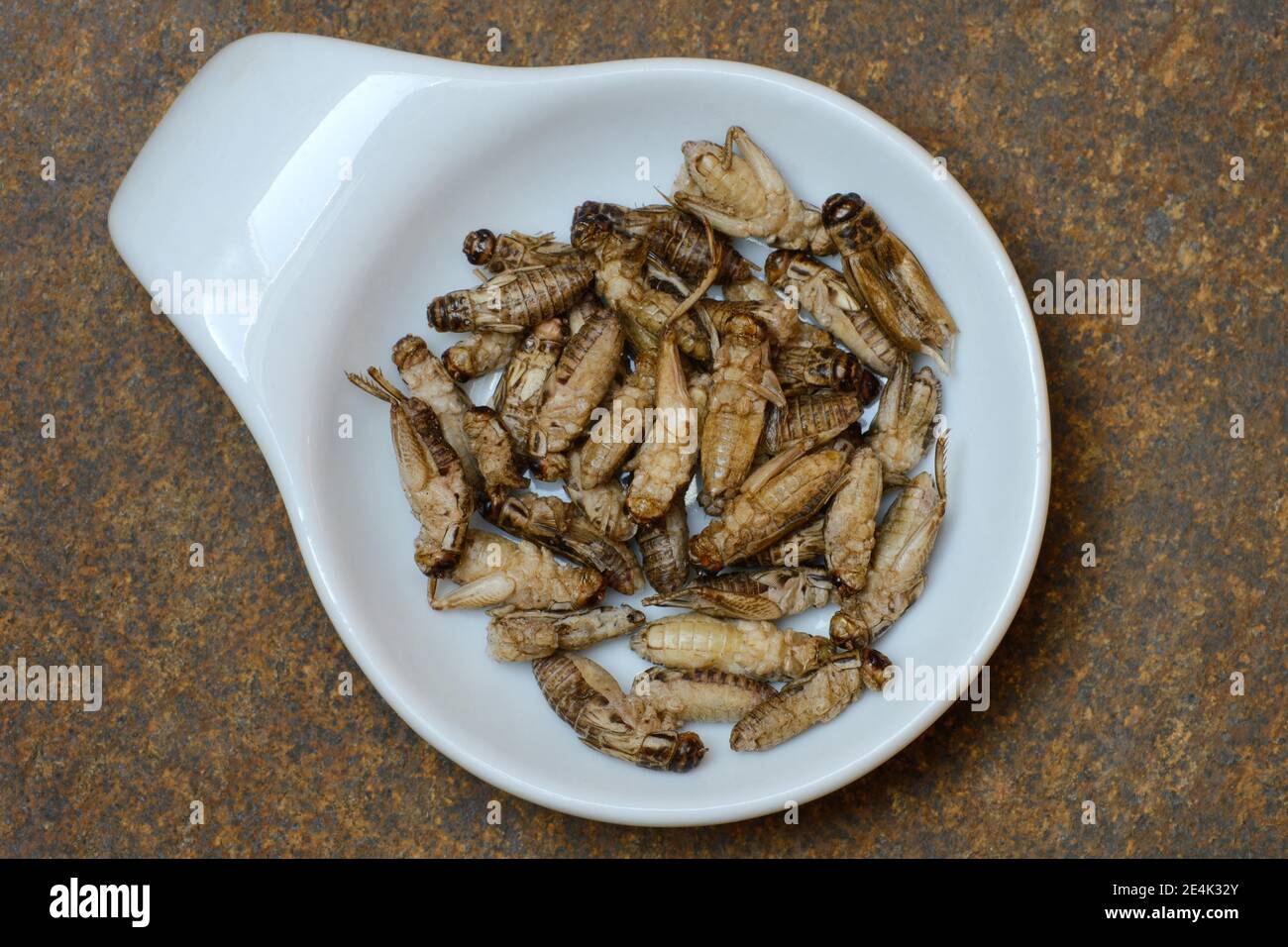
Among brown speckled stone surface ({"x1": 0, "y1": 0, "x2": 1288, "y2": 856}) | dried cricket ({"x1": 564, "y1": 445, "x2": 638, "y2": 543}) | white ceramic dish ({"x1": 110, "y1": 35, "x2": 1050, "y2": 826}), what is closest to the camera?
white ceramic dish ({"x1": 110, "y1": 35, "x2": 1050, "y2": 826})

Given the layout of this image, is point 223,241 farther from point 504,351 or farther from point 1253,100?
point 1253,100

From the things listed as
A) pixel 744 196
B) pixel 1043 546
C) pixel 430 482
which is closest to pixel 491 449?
pixel 430 482

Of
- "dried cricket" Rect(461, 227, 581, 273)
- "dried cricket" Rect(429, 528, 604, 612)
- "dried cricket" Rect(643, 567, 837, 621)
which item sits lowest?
"dried cricket" Rect(643, 567, 837, 621)

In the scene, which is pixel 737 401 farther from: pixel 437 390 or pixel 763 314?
pixel 437 390

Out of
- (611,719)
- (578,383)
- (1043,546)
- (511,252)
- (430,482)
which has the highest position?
(511,252)

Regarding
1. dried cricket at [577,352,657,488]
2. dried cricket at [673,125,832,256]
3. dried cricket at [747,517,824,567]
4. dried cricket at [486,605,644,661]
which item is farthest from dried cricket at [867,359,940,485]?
dried cricket at [486,605,644,661]

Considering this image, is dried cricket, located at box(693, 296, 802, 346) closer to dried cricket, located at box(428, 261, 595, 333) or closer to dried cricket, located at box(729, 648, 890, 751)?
dried cricket, located at box(428, 261, 595, 333)

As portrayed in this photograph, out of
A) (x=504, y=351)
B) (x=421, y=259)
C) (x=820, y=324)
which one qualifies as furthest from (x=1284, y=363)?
(x=421, y=259)
